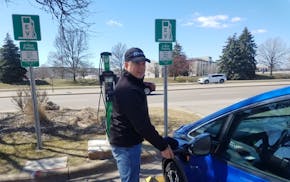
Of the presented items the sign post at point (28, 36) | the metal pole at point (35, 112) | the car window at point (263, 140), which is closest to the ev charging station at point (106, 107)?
the metal pole at point (35, 112)

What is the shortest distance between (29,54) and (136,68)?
3969mm

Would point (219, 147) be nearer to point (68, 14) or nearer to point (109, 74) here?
point (109, 74)

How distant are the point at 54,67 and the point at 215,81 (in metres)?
32.5

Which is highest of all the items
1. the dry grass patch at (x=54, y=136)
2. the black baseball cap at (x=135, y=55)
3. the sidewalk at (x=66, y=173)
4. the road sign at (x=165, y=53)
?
the road sign at (x=165, y=53)

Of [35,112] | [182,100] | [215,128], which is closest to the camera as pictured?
[215,128]

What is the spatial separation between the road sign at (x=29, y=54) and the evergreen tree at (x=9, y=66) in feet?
149

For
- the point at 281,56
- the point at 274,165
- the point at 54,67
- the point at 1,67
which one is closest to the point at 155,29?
the point at 274,165

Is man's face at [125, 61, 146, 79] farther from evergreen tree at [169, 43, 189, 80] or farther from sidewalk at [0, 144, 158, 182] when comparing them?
evergreen tree at [169, 43, 189, 80]

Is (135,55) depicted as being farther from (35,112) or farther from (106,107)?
(35,112)

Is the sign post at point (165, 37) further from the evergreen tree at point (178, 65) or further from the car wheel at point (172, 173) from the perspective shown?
the evergreen tree at point (178, 65)

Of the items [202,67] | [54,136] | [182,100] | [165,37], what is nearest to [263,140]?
[165,37]

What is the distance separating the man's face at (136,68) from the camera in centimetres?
262

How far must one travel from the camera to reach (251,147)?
2.22m

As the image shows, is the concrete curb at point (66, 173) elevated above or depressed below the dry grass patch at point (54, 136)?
below
